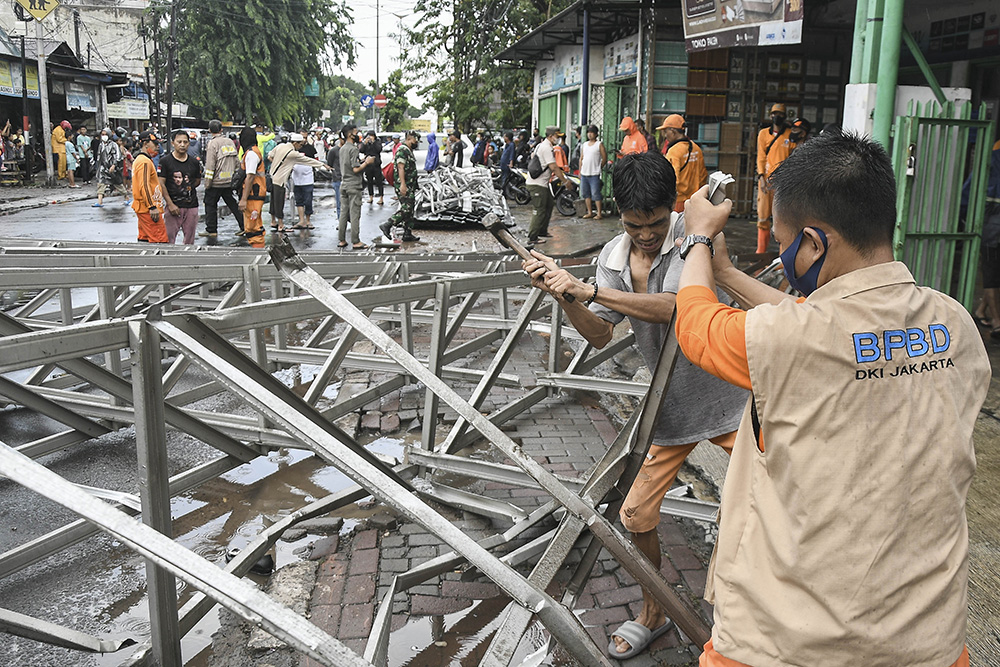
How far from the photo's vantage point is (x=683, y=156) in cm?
944

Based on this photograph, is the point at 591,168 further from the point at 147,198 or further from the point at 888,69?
the point at 888,69

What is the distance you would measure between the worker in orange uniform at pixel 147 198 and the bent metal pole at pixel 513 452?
757 centimetres

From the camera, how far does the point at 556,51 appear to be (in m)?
21.7

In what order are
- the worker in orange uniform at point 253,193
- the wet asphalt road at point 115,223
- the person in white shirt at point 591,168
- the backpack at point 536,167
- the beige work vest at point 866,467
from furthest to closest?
1. the person in white shirt at point 591,168
2. the wet asphalt road at point 115,223
3. the backpack at point 536,167
4. the worker in orange uniform at point 253,193
5. the beige work vest at point 866,467

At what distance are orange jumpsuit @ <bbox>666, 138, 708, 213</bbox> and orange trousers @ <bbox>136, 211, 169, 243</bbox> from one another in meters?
5.88

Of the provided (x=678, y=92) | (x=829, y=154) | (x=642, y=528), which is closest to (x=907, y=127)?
(x=642, y=528)

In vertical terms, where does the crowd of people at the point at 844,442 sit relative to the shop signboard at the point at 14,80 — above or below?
below

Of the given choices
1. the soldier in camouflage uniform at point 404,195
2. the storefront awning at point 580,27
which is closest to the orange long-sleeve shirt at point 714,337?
the soldier in camouflage uniform at point 404,195

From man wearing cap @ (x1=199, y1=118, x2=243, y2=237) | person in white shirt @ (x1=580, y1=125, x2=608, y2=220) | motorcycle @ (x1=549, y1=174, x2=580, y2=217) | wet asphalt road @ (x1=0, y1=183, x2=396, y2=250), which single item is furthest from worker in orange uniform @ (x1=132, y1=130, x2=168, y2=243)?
motorcycle @ (x1=549, y1=174, x2=580, y2=217)

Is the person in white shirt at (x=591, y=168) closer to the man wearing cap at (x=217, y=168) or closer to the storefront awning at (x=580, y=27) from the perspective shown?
the storefront awning at (x=580, y=27)

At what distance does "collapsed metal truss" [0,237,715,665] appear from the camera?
1.75 meters

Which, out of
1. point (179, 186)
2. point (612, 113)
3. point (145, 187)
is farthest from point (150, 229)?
point (612, 113)

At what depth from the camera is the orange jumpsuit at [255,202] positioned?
11422 mm

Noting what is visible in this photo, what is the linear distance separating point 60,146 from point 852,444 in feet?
97.3
